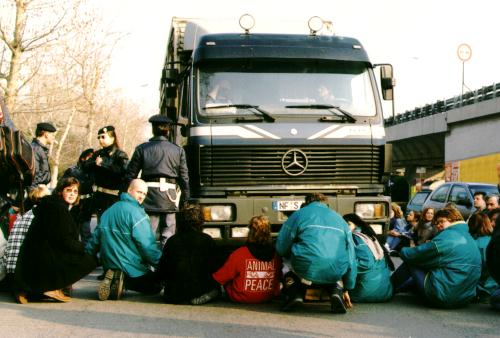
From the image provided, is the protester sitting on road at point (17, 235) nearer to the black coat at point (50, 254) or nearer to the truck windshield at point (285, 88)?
the black coat at point (50, 254)

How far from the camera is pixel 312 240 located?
8.55 metres

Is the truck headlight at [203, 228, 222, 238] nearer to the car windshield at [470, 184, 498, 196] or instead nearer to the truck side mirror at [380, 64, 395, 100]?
the truck side mirror at [380, 64, 395, 100]

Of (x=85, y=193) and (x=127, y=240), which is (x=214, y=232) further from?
(x=85, y=193)

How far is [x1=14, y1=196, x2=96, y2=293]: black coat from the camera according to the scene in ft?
29.0

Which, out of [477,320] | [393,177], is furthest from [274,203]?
[393,177]

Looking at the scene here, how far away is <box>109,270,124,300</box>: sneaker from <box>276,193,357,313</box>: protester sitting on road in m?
1.77

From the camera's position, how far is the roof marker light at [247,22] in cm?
1162

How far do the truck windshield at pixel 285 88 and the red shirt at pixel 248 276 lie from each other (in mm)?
2318

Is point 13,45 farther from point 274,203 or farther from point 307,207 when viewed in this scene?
point 307,207

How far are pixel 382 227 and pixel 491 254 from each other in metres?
6.08

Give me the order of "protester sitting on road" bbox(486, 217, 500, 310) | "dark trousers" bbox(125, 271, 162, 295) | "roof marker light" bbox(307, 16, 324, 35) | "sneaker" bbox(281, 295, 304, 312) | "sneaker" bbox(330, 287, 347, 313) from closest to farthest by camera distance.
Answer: "protester sitting on road" bbox(486, 217, 500, 310) → "sneaker" bbox(330, 287, 347, 313) → "sneaker" bbox(281, 295, 304, 312) → "dark trousers" bbox(125, 271, 162, 295) → "roof marker light" bbox(307, 16, 324, 35)

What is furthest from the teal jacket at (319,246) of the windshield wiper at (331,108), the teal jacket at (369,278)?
the windshield wiper at (331,108)

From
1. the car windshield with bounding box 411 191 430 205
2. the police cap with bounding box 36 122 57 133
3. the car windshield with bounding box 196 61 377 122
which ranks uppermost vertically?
the car windshield with bounding box 196 61 377 122

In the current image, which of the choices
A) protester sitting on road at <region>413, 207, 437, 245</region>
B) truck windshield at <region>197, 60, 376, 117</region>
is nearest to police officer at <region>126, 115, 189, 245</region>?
truck windshield at <region>197, 60, 376, 117</region>
